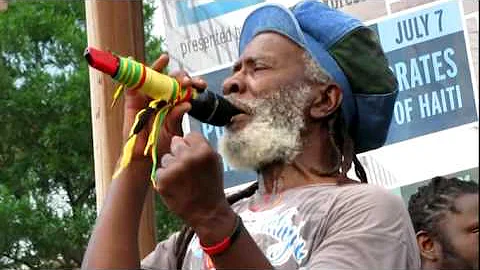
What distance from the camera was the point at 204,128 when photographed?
4.14 meters

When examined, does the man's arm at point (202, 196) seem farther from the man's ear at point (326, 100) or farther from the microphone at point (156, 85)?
the man's ear at point (326, 100)

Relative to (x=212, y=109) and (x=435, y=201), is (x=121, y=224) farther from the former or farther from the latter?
(x=435, y=201)

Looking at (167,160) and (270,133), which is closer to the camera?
(167,160)

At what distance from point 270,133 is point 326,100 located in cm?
19

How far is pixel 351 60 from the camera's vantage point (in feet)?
8.66

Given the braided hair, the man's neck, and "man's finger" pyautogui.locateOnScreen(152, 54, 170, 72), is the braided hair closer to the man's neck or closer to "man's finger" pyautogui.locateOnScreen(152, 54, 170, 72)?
the man's neck

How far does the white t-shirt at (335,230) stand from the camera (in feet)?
7.21

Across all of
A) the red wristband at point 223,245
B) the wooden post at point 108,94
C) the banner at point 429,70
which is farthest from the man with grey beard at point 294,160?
the wooden post at point 108,94

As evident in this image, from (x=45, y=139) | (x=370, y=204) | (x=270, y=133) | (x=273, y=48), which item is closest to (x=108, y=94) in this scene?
(x=273, y=48)

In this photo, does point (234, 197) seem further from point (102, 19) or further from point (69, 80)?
point (69, 80)

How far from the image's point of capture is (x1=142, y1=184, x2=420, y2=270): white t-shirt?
2197 mm

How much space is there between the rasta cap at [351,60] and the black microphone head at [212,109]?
0.30 meters

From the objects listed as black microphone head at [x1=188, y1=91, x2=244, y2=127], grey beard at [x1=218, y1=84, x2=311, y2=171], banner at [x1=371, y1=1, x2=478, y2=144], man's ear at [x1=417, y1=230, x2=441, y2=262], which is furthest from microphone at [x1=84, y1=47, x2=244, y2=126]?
banner at [x1=371, y1=1, x2=478, y2=144]

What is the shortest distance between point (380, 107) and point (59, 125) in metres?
6.46
